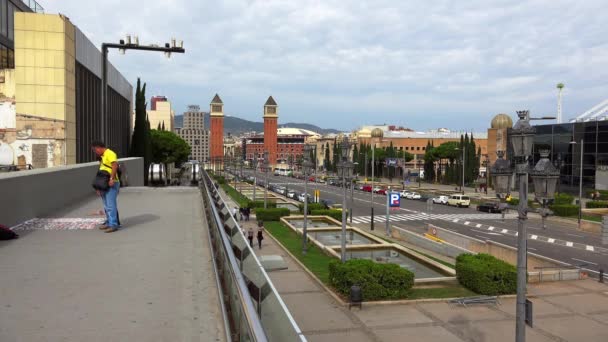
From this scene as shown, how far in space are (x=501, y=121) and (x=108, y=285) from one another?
8221cm

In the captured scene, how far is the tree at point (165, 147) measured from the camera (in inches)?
3311

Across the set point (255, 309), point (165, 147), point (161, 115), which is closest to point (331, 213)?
point (255, 309)

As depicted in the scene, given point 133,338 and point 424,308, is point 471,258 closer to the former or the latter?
point 424,308

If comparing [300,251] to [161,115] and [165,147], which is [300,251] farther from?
[161,115]

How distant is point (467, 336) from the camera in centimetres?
1519

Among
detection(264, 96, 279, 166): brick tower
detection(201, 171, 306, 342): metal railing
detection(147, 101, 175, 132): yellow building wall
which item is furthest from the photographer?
detection(147, 101, 175, 132): yellow building wall

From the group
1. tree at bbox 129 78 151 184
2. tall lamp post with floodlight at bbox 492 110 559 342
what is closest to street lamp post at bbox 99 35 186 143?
tall lamp post with floodlight at bbox 492 110 559 342

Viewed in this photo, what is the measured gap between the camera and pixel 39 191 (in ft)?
30.5

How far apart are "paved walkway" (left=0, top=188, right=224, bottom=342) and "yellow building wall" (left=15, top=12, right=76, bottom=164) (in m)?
23.2

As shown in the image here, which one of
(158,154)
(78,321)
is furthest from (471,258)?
(158,154)

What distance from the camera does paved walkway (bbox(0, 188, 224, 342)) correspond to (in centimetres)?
327

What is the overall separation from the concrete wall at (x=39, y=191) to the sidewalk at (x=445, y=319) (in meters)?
8.29

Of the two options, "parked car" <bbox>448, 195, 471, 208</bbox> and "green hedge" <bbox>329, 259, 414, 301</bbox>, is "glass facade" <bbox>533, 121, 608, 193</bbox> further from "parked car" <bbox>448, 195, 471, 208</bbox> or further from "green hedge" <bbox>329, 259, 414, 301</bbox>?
"green hedge" <bbox>329, 259, 414, 301</bbox>

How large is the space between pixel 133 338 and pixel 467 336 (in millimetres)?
14358
